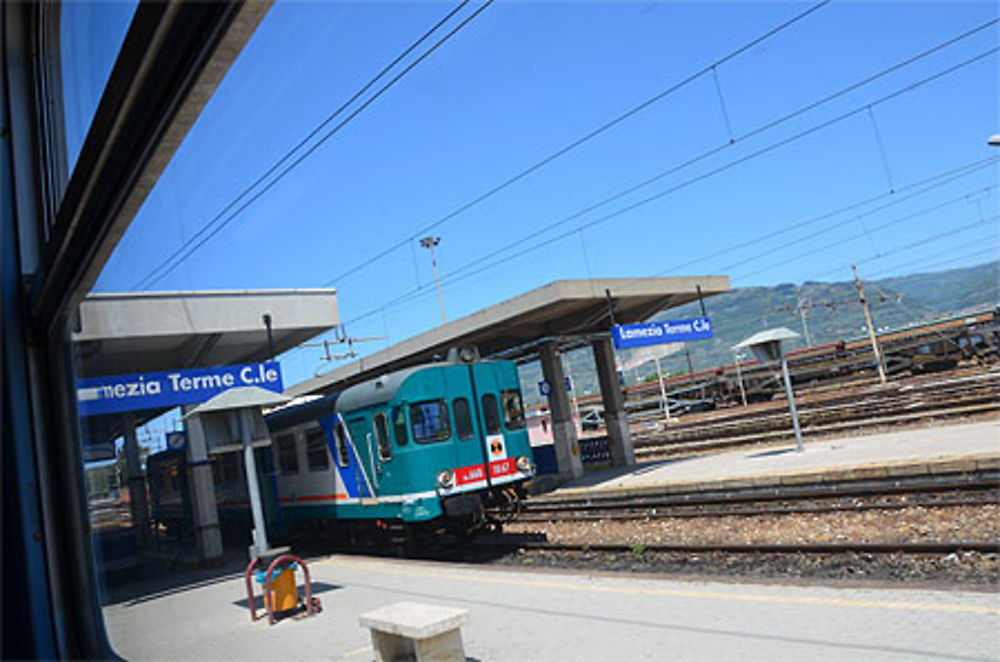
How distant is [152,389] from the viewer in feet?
9.70

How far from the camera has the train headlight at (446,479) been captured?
9758mm

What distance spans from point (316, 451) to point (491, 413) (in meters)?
2.78

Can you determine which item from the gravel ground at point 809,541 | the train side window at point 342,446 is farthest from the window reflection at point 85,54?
the train side window at point 342,446

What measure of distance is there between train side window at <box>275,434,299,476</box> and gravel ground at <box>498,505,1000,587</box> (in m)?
3.99

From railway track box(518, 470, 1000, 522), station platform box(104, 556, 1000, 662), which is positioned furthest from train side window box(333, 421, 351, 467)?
station platform box(104, 556, 1000, 662)

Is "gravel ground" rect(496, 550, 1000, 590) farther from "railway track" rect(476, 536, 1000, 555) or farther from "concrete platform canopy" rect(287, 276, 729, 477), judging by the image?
"concrete platform canopy" rect(287, 276, 729, 477)

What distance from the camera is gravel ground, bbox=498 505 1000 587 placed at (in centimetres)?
646

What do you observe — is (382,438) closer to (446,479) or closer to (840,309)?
(446,479)

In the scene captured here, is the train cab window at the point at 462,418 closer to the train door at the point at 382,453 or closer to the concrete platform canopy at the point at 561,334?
the train door at the point at 382,453

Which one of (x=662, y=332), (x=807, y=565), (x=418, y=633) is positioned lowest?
(x=807, y=565)

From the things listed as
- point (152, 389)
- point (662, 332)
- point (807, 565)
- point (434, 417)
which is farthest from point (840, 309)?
point (152, 389)

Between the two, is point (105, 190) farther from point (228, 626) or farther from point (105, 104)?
point (228, 626)

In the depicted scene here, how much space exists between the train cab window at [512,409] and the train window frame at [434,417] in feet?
3.11

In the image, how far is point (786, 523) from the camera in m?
9.22
